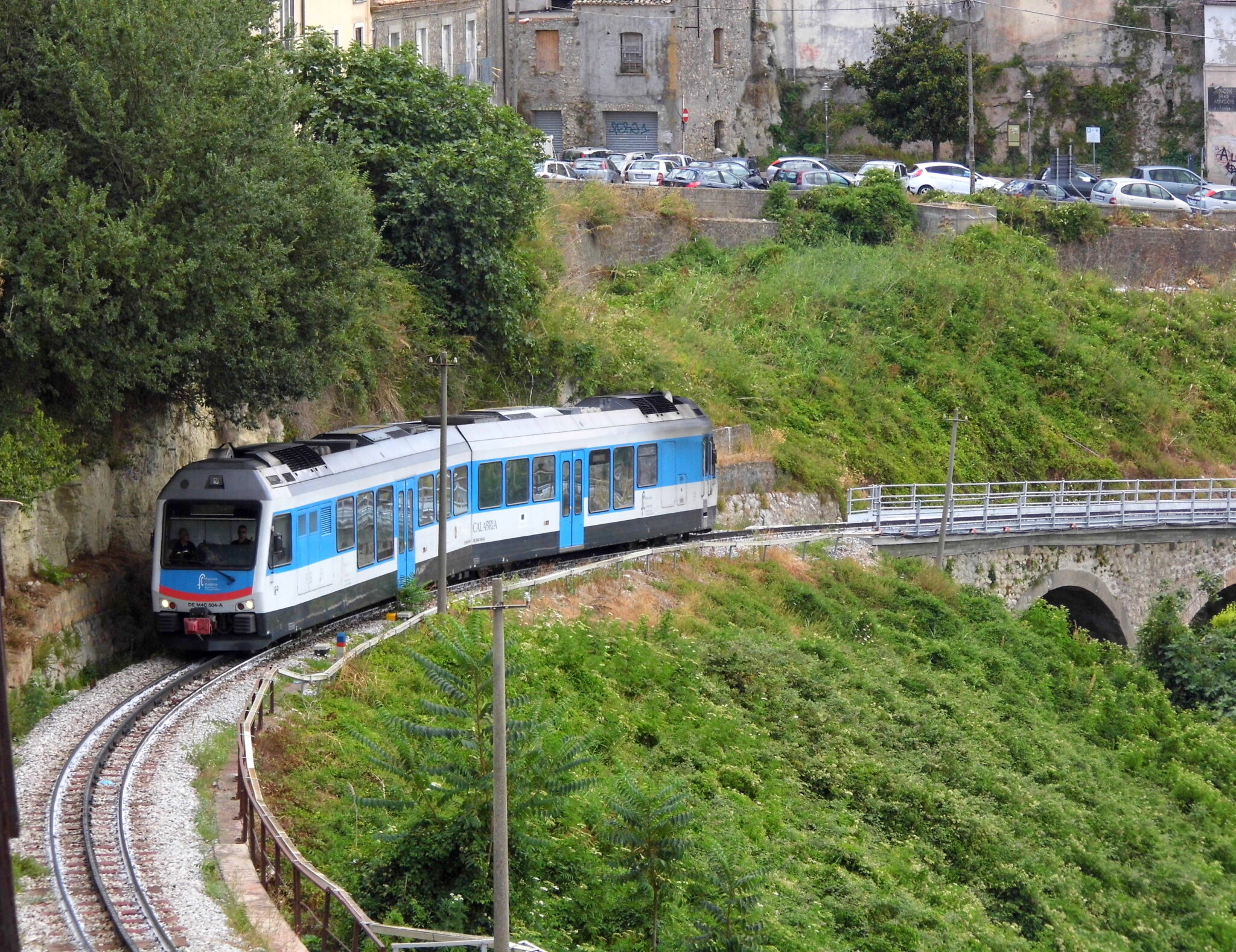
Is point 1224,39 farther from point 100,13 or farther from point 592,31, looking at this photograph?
point 100,13

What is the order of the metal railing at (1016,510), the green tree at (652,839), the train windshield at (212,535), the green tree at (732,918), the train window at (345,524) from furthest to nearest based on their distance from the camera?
the metal railing at (1016,510), the train window at (345,524), the train windshield at (212,535), the green tree at (652,839), the green tree at (732,918)

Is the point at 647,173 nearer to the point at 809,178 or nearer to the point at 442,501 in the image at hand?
the point at 809,178

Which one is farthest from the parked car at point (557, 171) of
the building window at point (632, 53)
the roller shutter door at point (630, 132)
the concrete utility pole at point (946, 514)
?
the concrete utility pole at point (946, 514)

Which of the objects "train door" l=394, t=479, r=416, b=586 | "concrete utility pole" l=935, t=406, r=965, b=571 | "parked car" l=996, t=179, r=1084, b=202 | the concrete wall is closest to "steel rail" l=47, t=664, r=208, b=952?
"train door" l=394, t=479, r=416, b=586

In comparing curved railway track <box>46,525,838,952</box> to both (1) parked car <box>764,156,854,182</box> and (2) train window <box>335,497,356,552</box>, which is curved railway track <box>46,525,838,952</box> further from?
(1) parked car <box>764,156,854,182</box>

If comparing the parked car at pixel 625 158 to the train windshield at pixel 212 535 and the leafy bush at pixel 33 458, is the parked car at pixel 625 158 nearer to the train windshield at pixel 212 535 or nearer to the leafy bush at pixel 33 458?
the train windshield at pixel 212 535

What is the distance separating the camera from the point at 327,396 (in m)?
31.6

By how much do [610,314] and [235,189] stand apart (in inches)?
798

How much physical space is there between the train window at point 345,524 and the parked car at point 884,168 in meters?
32.8

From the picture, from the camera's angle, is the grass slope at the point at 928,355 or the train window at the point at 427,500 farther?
the grass slope at the point at 928,355

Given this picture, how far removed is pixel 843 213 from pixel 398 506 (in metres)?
29.7

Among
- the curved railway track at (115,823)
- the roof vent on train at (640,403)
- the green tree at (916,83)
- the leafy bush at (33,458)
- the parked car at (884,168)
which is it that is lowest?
the curved railway track at (115,823)

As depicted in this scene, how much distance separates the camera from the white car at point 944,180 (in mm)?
55188

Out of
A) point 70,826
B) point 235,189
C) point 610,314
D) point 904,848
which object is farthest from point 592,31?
point 70,826
